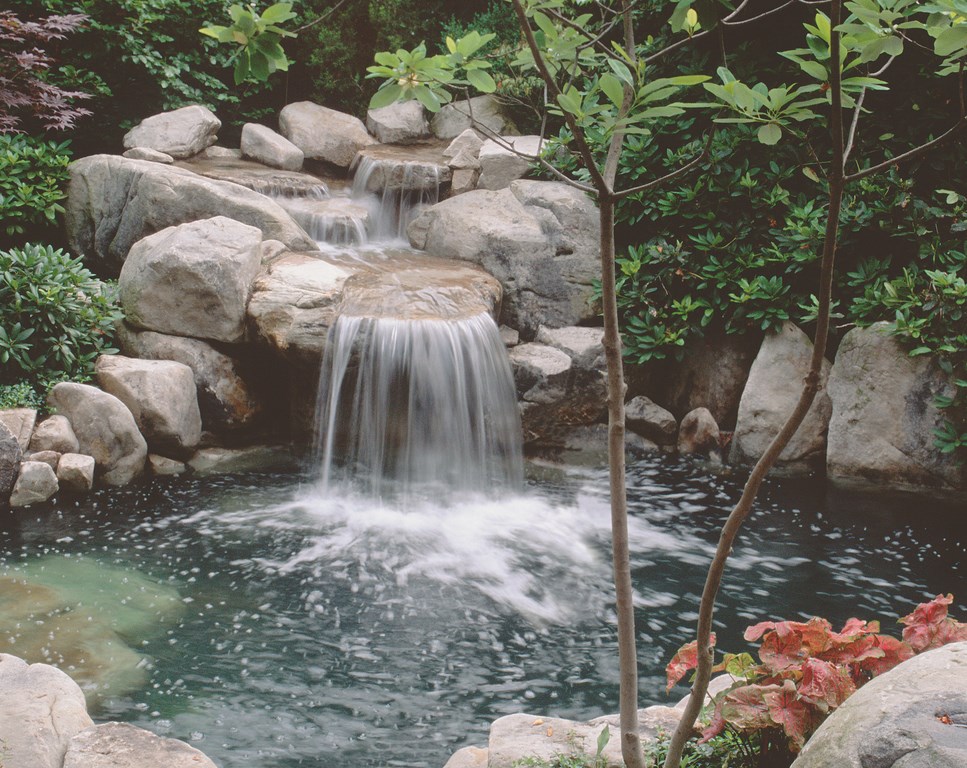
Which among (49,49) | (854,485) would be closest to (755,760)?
(854,485)

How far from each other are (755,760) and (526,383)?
221 inches

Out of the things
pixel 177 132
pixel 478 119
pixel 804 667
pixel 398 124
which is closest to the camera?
pixel 804 667

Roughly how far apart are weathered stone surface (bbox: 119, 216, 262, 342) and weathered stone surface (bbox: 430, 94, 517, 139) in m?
4.99

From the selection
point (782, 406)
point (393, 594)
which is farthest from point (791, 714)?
point (782, 406)

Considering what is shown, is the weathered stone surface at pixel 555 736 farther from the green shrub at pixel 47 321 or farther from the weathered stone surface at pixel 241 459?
the green shrub at pixel 47 321

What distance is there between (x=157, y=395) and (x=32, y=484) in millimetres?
1182

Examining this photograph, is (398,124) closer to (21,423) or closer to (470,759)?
(21,423)

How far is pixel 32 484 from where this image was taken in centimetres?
660

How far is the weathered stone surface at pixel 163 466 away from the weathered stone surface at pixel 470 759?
4738 mm

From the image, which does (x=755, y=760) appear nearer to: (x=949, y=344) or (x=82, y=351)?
(x=949, y=344)

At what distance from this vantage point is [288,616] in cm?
521

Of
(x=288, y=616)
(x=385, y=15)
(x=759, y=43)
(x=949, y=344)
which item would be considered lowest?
(x=288, y=616)

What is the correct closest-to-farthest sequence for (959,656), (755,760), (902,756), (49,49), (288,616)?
(902,756)
(959,656)
(755,760)
(288,616)
(49,49)

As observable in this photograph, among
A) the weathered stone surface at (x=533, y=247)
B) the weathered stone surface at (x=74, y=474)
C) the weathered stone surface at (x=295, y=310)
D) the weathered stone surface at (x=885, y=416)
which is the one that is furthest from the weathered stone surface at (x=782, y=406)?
the weathered stone surface at (x=74, y=474)
